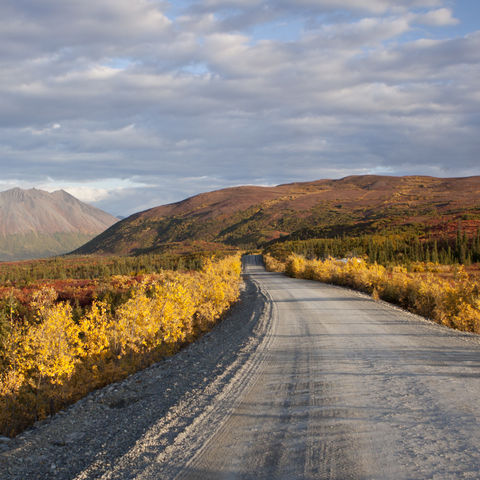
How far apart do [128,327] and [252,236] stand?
107m

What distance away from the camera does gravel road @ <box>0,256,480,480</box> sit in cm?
389

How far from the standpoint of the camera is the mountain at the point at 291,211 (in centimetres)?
10044

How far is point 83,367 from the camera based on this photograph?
7910 millimetres

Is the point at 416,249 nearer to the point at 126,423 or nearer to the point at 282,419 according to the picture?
the point at 282,419

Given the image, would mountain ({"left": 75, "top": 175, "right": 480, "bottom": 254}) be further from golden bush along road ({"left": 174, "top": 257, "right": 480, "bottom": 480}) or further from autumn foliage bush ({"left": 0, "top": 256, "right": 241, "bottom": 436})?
golden bush along road ({"left": 174, "top": 257, "right": 480, "bottom": 480})

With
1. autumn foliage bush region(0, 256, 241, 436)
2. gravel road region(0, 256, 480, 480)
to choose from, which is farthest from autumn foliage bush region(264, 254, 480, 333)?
autumn foliage bush region(0, 256, 241, 436)

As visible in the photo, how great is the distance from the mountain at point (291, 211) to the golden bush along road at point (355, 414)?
6243 centimetres

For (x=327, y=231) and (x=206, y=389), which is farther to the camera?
(x=327, y=231)

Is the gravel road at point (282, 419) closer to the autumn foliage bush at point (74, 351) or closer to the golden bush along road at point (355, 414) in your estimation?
the golden bush along road at point (355, 414)

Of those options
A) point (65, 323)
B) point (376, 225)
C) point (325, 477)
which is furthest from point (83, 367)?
point (376, 225)

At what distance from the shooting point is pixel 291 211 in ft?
436

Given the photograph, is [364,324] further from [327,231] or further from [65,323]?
[327,231]

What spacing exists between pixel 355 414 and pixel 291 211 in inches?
5098

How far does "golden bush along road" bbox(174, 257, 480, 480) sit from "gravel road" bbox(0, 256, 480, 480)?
0.02 metres
